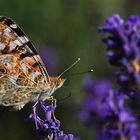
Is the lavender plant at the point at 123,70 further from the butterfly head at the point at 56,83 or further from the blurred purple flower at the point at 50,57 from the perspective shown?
the blurred purple flower at the point at 50,57

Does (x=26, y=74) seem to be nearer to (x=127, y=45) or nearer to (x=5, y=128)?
(x=127, y=45)

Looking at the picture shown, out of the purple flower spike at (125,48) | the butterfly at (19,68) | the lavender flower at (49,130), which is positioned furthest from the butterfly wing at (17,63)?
the lavender flower at (49,130)

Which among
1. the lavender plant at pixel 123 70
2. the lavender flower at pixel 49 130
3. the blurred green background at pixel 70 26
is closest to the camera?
the lavender flower at pixel 49 130

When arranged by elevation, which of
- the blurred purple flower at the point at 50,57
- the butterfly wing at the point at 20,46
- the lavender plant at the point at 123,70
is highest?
the blurred purple flower at the point at 50,57

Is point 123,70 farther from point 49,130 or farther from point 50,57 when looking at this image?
point 50,57

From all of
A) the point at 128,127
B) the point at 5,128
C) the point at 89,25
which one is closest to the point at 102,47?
the point at 89,25

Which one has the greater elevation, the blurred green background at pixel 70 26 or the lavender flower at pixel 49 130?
the blurred green background at pixel 70 26
